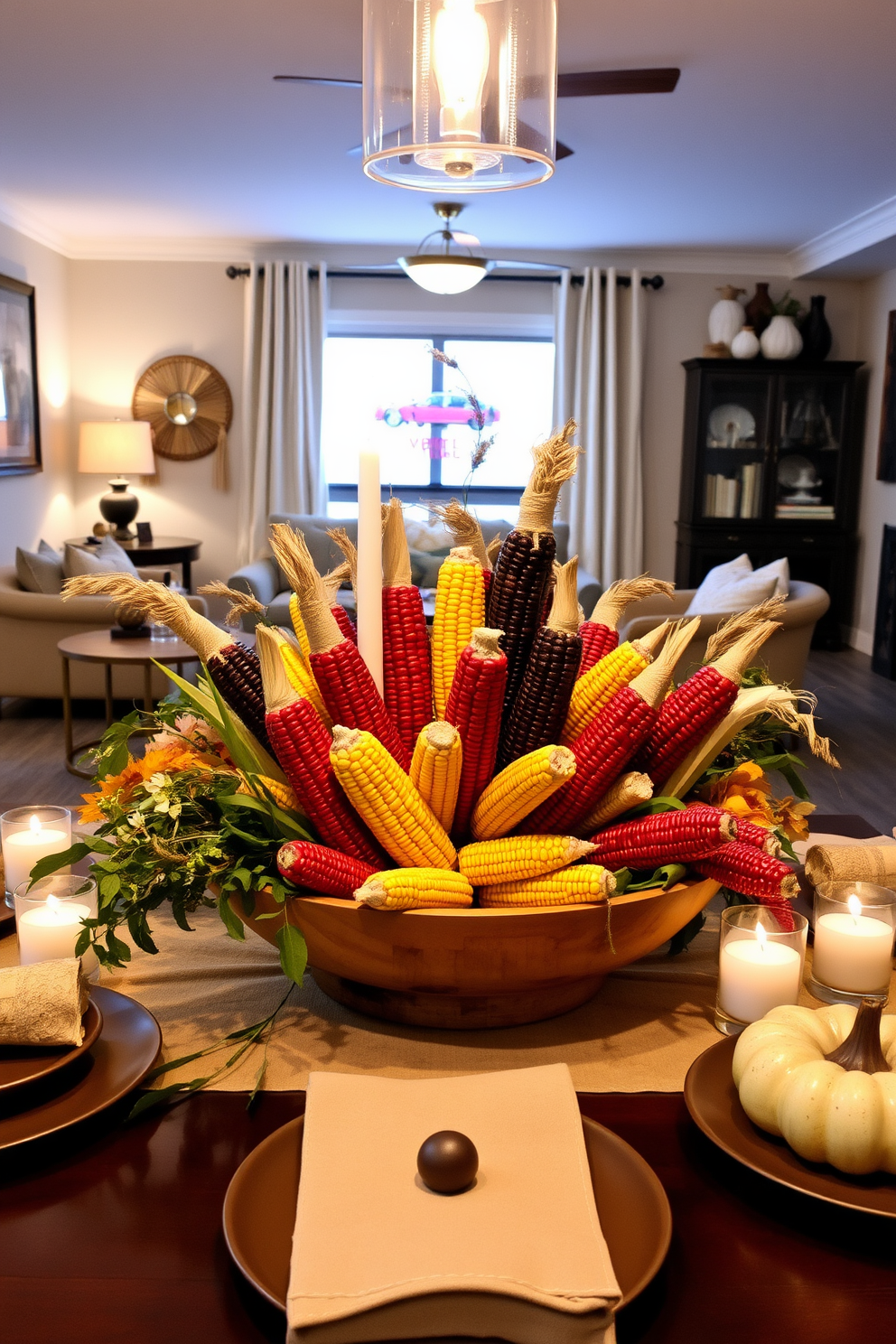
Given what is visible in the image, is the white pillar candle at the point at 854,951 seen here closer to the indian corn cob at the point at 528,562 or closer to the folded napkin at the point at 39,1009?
the indian corn cob at the point at 528,562

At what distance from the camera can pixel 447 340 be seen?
7.52 m

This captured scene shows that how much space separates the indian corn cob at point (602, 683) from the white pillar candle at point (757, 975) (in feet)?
0.69

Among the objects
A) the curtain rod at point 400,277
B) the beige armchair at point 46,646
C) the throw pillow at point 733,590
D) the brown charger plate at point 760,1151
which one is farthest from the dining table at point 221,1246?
the curtain rod at point 400,277

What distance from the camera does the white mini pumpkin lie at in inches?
24.8

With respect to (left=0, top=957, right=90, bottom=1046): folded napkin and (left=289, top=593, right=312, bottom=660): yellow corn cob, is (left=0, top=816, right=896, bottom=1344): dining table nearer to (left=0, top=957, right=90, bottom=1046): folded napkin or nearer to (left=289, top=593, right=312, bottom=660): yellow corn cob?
(left=0, top=957, right=90, bottom=1046): folded napkin

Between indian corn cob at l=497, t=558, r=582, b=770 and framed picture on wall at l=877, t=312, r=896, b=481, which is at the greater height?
framed picture on wall at l=877, t=312, r=896, b=481

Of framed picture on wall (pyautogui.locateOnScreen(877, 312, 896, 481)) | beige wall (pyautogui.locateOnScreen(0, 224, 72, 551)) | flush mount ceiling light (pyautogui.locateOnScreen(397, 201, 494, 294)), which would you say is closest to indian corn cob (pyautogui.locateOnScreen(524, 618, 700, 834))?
flush mount ceiling light (pyautogui.locateOnScreen(397, 201, 494, 294))

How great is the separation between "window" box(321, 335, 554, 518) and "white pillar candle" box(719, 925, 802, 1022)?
667cm

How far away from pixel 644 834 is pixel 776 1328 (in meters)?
0.34

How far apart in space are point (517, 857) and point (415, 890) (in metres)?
0.08

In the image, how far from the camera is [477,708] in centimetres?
80

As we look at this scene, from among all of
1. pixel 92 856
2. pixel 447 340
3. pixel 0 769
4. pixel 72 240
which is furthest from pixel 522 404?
pixel 92 856

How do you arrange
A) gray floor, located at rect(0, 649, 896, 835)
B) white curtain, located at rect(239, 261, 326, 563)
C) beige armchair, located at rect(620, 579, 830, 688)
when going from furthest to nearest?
white curtain, located at rect(239, 261, 326, 563), beige armchair, located at rect(620, 579, 830, 688), gray floor, located at rect(0, 649, 896, 835)

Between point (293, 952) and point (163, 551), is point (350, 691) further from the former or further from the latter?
point (163, 551)
